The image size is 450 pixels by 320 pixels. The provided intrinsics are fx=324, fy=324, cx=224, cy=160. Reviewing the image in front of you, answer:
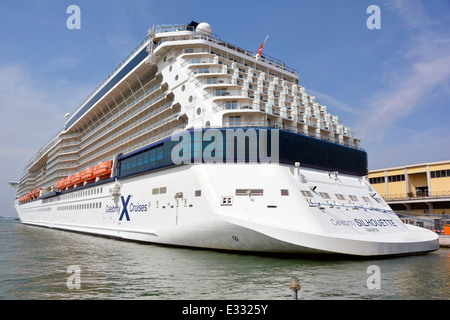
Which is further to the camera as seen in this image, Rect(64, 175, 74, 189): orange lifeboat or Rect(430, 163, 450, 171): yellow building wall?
Rect(64, 175, 74, 189): orange lifeboat

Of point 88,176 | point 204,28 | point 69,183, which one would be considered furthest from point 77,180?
point 204,28

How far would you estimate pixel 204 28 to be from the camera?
31156 millimetres

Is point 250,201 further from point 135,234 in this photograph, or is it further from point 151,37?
point 151,37

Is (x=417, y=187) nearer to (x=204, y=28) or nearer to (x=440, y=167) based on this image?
(x=440, y=167)

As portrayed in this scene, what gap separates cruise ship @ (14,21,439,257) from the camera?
18359 millimetres

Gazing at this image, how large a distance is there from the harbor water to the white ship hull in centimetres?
99

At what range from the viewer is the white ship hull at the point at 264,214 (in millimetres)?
16922

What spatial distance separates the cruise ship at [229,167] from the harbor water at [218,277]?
1.37 m

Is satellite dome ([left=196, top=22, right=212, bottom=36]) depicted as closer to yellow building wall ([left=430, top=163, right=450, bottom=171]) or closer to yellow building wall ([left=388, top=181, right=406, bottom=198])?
yellow building wall ([left=430, top=163, right=450, bottom=171])

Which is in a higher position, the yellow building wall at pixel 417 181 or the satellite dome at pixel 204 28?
the satellite dome at pixel 204 28

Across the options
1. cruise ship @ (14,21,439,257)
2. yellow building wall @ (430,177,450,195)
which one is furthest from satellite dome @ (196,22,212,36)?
yellow building wall @ (430,177,450,195)

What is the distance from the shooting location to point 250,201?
19.1 metres

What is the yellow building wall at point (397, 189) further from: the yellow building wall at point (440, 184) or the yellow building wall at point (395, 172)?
the yellow building wall at point (440, 184)

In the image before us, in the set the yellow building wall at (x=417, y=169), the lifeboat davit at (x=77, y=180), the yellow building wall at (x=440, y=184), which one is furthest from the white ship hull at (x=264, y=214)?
the yellow building wall at (x=417, y=169)
